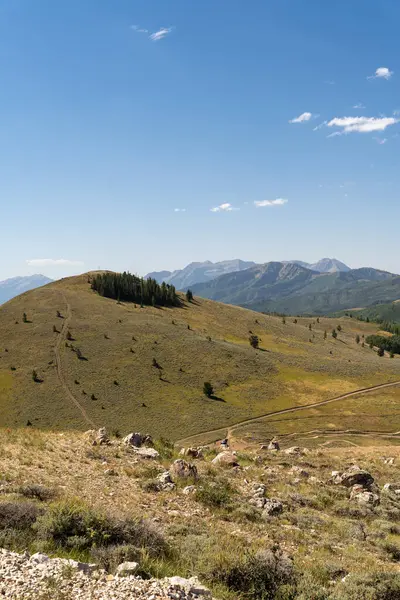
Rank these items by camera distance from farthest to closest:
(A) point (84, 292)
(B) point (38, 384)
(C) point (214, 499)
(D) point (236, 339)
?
1. (A) point (84, 292)
2. (D) point (236, 339)
3. (B) point (38, 384)
4. (C) point (214, 499)

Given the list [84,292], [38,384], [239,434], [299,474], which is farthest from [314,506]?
[84,292]

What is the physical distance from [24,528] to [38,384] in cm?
8119

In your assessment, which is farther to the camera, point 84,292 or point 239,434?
point 84,292

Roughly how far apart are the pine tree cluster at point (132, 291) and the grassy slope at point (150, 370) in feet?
50.1

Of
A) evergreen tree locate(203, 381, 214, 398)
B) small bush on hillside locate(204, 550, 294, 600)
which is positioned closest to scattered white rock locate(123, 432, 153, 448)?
small bush on hillside locate(204, 550, 294, 600)

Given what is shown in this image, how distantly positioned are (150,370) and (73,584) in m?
88.2

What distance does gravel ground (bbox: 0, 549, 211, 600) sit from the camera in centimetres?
821

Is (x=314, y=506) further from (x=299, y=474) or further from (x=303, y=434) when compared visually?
(x=303, y=434)

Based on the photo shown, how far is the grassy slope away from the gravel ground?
59294 millimetres

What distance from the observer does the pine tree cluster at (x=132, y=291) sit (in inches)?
6432

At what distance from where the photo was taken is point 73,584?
8.60 m

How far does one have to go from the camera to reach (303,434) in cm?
6800

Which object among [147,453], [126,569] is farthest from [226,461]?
[126,569]

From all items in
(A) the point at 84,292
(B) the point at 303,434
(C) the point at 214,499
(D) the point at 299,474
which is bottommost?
(B) the point at 303,434
